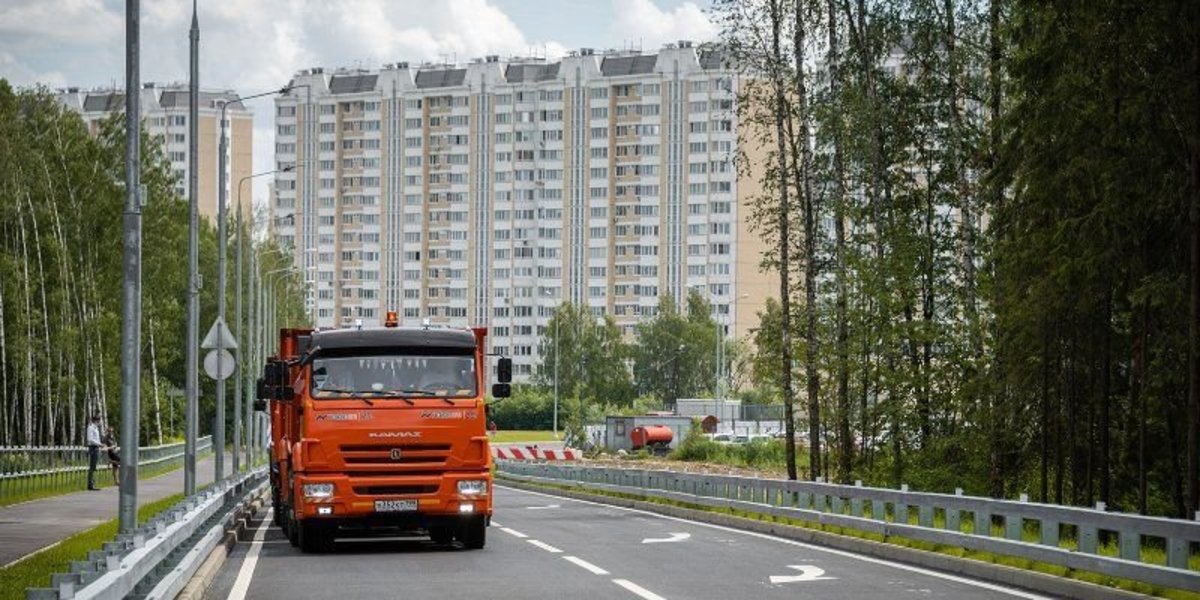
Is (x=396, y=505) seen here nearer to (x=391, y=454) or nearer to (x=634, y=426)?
(x=391, y=454)

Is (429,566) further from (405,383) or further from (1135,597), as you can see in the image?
(1135,597)

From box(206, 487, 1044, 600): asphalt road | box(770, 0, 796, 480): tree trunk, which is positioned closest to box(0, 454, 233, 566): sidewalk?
box(206, 487, 1044, 600): asphalt road

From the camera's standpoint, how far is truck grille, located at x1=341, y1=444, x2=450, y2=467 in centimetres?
2486

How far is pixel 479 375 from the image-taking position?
84.4 feet

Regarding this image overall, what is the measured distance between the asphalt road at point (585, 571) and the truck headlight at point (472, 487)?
0.75m

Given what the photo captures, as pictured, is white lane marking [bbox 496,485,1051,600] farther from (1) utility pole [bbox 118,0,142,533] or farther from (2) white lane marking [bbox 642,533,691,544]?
(1) utility pole [bbox 118,0,142,533]

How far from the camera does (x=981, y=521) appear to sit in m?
22.0

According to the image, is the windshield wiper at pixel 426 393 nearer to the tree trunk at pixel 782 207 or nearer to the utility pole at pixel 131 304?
the utility pole at pixel 131 304

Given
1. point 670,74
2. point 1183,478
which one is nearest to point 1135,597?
point 1183,478

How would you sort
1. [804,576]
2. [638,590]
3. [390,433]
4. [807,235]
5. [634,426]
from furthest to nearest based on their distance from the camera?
[634,426], [807,235], [390,433], [804,576], [638,590]

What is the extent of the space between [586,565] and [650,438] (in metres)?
78.0

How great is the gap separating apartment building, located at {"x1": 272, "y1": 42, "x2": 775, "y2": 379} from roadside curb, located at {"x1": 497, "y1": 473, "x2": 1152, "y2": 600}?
123 meters

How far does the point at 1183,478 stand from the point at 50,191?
168 feet

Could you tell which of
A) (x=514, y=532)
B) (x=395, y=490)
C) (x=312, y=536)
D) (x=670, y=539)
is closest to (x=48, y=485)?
(x=514, y=532)
